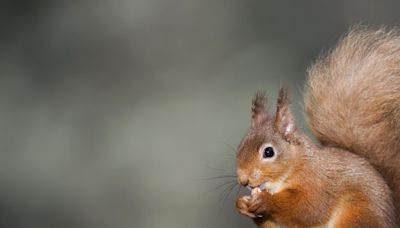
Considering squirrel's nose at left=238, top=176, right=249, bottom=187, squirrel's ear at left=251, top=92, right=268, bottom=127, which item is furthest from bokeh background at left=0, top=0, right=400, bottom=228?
squirrel's nose at left=238, top=176, right=249, bottom=187

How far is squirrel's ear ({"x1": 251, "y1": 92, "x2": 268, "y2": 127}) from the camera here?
8.79ft

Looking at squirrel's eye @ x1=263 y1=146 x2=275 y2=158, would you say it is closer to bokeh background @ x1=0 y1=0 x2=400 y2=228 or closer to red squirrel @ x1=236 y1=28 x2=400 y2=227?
red squirrel @ x1=236 y1=28 x2=400 y2=227

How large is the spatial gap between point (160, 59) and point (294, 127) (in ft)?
11.4

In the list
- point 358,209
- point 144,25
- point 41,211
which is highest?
point 144,25

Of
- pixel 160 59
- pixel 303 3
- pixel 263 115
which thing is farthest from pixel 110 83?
pixel 263 115

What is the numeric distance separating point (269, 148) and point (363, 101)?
38 cm

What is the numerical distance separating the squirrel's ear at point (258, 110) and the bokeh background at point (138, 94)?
2109 mm

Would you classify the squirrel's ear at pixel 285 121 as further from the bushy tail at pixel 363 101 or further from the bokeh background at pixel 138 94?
the bokeh background at pixel 138 94

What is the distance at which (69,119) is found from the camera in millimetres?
5852

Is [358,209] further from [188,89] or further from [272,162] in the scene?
[188,89]

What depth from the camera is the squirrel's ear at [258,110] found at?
268 centimetres

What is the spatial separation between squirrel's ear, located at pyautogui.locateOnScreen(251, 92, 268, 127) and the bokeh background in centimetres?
211

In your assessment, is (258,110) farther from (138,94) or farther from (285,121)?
(138,94)

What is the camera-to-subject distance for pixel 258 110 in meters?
2.70
